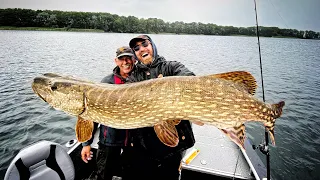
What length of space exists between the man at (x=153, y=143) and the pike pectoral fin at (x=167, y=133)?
150 mm

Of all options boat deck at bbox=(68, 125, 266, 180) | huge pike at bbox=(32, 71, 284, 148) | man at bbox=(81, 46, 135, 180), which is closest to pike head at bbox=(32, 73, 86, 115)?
huge pike at bbox=(32, 71, 284, 148)

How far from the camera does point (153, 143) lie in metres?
1.84

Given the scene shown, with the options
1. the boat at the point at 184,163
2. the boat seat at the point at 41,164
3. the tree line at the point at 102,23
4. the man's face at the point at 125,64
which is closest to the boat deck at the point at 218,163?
the boat at the point at 184,163

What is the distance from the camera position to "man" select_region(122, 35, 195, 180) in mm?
1795

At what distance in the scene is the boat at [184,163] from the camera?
6.85 feet

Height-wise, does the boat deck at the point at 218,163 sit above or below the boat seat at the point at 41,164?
below

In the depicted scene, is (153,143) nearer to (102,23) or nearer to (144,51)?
(144,51)

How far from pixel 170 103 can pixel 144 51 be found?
2.57ft

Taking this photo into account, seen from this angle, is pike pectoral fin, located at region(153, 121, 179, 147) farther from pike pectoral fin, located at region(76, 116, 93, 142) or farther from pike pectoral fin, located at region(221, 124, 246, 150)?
pike pectoral fin, located at region(76, 116, 93, 142)

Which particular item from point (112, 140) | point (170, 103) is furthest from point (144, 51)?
point (112, 140)

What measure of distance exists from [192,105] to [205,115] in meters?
0.13

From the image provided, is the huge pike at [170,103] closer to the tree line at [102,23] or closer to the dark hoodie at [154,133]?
the dark hoodie at [154,133]

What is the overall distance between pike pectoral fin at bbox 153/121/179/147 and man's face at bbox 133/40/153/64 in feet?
2.32

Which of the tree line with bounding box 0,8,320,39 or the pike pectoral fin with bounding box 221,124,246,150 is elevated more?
the tree line with bounding box 0,8,320,39
